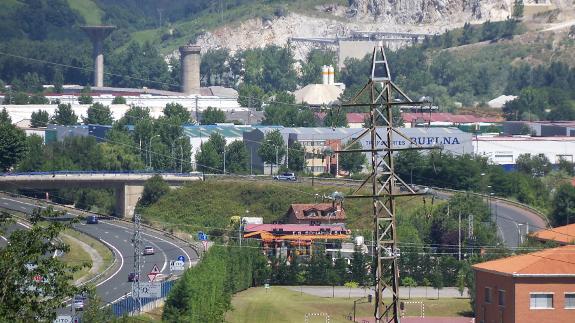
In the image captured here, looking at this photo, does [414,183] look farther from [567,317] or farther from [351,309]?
[567,317]

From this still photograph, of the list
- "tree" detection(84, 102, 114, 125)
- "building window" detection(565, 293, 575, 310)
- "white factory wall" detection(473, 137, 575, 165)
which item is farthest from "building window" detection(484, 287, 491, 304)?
"tree" detection(84, 102, 114, 125)

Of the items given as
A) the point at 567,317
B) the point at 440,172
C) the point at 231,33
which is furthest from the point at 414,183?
the point at 231,33

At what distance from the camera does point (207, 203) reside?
81.9 m

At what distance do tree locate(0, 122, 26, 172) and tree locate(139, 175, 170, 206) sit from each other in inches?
419

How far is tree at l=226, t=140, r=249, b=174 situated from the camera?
96875 millimetres

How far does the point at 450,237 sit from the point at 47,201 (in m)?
22.8

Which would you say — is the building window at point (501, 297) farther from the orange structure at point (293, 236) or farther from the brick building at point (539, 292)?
the orange structure at point (293, 236)

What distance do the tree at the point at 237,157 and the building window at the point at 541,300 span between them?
53831 millimetres

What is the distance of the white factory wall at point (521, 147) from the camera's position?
10119 cm

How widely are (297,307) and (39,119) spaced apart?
66.3 m

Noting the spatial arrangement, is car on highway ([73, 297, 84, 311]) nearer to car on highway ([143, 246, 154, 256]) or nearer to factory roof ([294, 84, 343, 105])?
car on highway ([143, 246, 154, 256])

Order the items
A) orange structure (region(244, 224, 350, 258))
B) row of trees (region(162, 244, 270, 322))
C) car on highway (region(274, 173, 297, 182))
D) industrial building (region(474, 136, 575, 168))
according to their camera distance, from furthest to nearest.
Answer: industrial building (region(474, 136, 575, 168))
car on highway (region(274, 173, 297, 182))
orange structure (region(244, 224, 350, 258))
row of trees (region(162, 244, 270, 322))

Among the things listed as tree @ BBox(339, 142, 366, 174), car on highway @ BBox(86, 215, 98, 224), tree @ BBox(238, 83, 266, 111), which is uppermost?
tree @ BBox(238, 83, 266, 111)

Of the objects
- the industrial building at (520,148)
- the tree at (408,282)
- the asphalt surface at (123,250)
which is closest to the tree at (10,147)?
the asphalt surface at (123,250)
